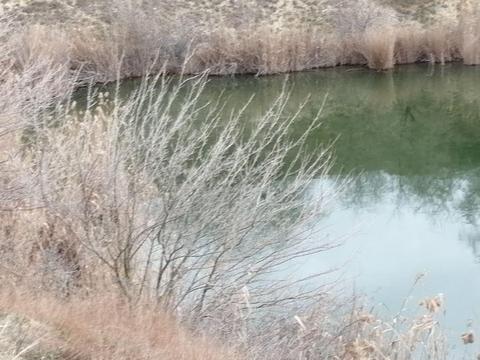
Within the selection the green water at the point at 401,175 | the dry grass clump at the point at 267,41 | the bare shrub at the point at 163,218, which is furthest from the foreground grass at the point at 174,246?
the dry grass clump at the point at 267,41

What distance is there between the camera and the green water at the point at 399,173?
820 centimetres

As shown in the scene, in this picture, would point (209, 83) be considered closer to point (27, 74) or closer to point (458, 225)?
point (458, 225)

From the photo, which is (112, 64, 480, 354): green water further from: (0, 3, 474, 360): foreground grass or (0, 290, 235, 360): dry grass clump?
(0, 290, 235, 360): dry grass clump

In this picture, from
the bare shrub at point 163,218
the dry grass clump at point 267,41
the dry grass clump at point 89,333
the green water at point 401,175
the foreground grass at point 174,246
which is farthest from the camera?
the dry grass clump at point 267,41

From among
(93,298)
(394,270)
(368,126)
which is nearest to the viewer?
(93,298)

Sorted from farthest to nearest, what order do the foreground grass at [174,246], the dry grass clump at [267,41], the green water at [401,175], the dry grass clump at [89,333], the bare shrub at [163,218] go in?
the dry grass clump at [267,41]
the green water at [401,175]
the bare shrub at [163,218]
the foreground grass at [174,246]
the dry grass clump at [89,333]

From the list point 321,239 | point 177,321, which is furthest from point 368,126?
point 177,321

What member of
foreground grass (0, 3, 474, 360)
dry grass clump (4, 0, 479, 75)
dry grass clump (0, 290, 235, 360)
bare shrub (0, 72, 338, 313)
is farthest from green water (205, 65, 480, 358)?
dry grass clump (0, 290, 235, 360)

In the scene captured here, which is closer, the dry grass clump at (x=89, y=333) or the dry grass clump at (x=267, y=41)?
the dry grass clump at (x=89, y=333)

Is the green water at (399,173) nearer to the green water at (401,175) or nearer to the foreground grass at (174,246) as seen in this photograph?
the green water at (401,175)

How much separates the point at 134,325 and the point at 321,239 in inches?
136

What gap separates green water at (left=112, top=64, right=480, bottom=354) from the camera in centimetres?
820

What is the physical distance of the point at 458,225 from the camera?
32.9 feet

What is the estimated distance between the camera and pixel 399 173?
41.3ft
